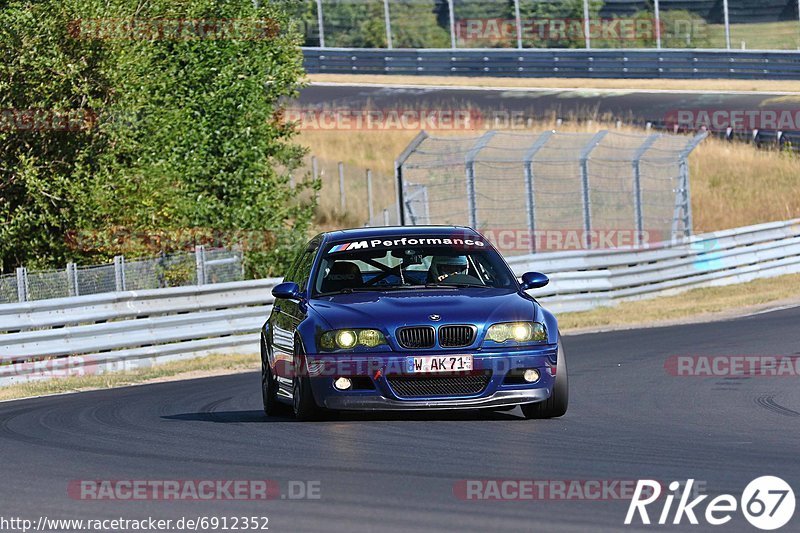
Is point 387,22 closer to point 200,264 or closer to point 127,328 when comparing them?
point 200,264

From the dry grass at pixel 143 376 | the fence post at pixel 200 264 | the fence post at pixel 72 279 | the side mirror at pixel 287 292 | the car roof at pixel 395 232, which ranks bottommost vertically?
the dry grass at pixel 143 376

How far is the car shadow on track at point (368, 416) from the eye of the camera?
1078 centimetres

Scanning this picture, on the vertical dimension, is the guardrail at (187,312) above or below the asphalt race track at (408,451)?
below

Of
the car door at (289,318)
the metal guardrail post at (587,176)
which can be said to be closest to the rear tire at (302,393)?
the car door at (289,318)

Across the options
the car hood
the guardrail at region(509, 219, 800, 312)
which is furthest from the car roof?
the guardrail at region(509, 219, 800, 312)

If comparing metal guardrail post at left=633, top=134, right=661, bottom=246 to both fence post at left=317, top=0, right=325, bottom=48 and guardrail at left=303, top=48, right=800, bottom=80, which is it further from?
fence post at left=317, top=0, right=325, bottom=48

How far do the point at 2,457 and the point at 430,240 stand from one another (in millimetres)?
3800

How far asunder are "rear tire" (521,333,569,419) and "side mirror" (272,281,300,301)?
6.41 ft

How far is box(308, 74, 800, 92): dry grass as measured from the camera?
47.4 meters

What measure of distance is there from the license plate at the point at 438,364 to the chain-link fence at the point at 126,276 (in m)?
8.57

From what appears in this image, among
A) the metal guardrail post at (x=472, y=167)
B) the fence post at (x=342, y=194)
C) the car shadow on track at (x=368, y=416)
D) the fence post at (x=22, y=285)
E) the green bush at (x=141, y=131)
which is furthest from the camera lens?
the fence post at (x=342, y=194)

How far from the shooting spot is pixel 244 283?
2020 centimetres

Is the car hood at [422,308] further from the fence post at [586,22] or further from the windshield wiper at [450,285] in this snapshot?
the fence post at [586,22]

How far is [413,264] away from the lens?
11656mm
